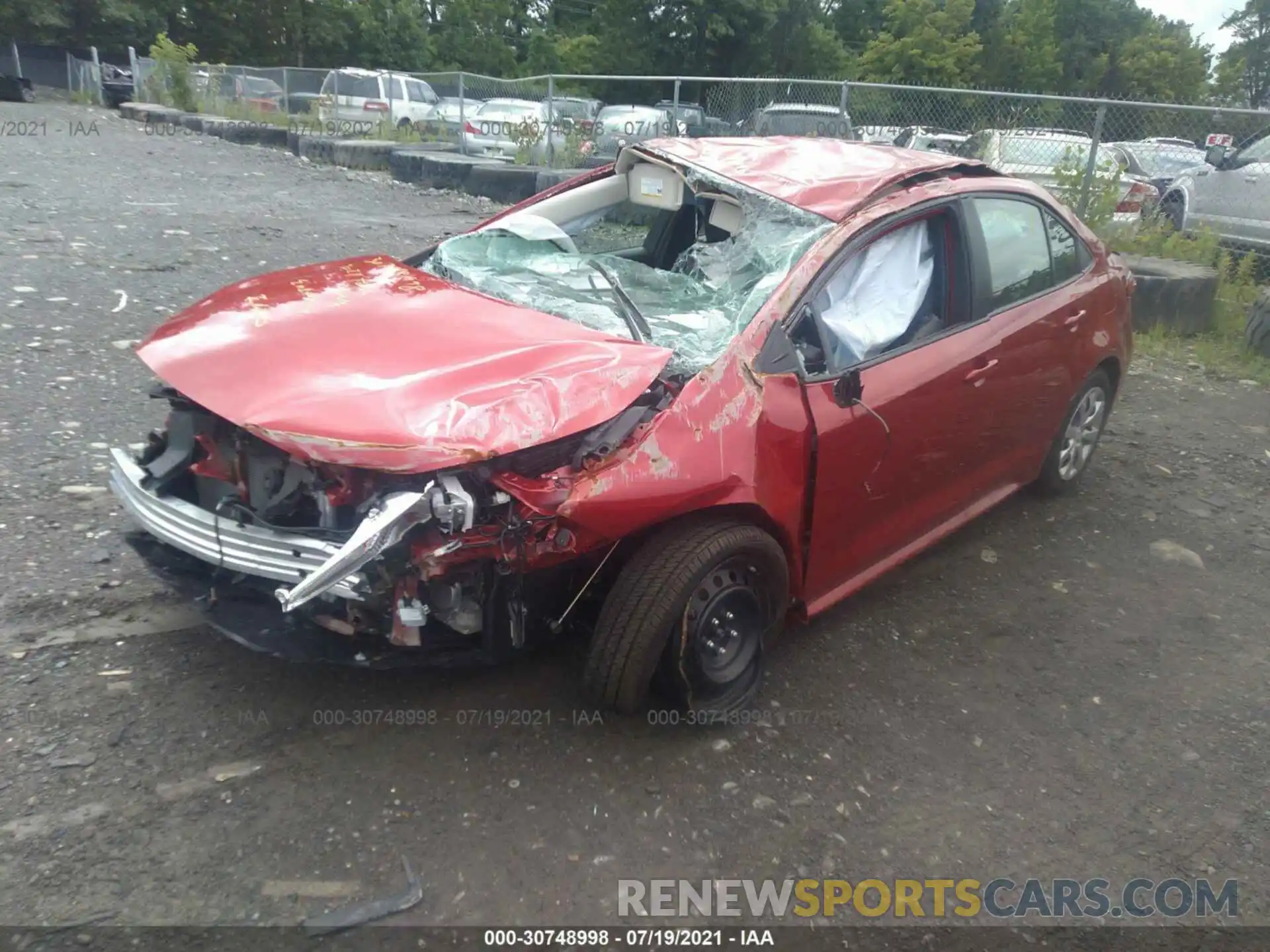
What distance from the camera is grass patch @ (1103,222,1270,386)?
7.55 meters

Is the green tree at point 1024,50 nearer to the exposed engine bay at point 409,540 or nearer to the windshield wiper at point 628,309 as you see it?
the windshield wiper at point 628,309

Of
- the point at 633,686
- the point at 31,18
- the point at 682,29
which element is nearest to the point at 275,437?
the point at 633,686

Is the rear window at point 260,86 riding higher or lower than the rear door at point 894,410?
higher

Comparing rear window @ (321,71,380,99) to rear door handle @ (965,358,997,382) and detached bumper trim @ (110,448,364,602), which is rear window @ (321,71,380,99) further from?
detached bumper trim @ (110,448,364,602)

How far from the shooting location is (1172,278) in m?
7.97

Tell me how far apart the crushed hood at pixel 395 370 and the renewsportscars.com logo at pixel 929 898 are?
3.99ft

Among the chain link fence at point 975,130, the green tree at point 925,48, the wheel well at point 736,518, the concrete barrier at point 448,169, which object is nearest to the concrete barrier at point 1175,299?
the chain link fence at point 975,130

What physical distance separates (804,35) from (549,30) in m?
16.5

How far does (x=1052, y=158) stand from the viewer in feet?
32.4

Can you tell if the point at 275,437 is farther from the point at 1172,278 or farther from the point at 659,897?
the point at 1172,278

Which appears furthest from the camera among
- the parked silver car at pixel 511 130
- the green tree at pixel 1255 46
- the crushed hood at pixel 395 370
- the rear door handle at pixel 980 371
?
the green tree at pixel 1255 46

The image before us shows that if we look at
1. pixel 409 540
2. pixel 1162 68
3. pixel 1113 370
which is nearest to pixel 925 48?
pixel 1162 68

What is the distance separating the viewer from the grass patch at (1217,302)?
7.55 m

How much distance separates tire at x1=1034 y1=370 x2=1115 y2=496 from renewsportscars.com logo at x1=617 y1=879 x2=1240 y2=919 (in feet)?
7.99
